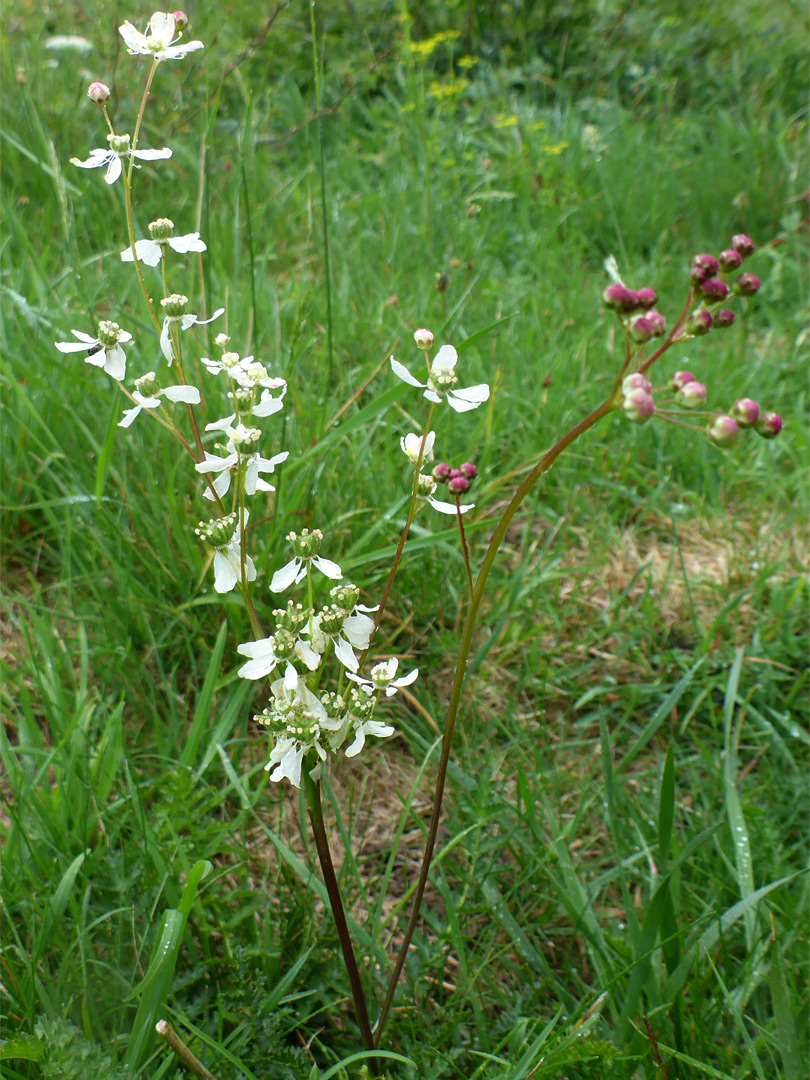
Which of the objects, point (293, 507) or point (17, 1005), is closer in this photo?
point (17, 1005)

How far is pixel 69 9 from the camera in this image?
4.24 meters

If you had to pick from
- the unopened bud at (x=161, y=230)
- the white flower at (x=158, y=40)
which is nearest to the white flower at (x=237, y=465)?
the unopened bud at (x=161, y=230)

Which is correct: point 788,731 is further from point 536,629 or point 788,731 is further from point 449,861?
point 449,861

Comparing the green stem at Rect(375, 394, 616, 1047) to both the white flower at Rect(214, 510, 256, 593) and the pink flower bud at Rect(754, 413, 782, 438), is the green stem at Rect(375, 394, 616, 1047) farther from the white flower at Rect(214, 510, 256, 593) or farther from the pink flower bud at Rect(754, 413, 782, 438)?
the white flower at Rect(214, 510, 256, 593)

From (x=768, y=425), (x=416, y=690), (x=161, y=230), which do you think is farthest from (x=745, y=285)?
(x=416, y=690)

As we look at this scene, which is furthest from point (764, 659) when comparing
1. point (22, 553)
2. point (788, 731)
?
point (22, 553)

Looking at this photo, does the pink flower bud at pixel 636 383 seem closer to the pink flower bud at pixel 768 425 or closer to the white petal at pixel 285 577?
the pink flower bud at pixel 768 425

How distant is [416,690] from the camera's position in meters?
1.72

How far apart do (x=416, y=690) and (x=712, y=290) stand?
1187 millimetres

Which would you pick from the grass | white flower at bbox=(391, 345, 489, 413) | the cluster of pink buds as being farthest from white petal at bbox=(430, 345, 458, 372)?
the grass

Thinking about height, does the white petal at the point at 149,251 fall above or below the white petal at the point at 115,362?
above

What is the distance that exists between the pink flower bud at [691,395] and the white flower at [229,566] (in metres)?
0.47

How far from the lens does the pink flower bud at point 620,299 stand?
0.69 m

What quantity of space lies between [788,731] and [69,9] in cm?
500
